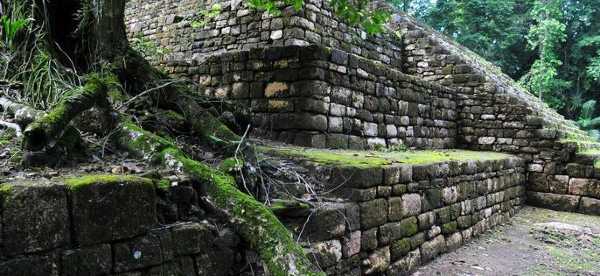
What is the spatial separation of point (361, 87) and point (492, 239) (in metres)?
2.77

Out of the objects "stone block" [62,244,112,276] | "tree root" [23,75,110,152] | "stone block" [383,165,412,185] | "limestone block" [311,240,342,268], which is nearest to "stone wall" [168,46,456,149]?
"stone block" [383,165,412,185]

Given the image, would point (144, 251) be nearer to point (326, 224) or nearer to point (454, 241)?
point (326, 224)

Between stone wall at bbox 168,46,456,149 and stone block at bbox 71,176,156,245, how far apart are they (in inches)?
113

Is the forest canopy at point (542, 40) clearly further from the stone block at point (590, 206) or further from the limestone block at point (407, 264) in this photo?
the limestone block at point (407, 264)

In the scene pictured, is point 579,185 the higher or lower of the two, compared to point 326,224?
lower

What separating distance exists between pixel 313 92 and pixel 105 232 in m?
3.25

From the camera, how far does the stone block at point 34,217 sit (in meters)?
1.88

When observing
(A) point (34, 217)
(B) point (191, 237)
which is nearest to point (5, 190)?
(A) point (34, 217)

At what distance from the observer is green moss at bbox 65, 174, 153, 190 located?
2.11 m

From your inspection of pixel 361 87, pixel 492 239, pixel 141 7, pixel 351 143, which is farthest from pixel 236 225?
pixel 141 7

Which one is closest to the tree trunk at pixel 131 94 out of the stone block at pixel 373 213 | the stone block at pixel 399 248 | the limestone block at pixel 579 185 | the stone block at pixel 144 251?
the stone block at pixel 144 251

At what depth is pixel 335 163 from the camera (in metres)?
3.83

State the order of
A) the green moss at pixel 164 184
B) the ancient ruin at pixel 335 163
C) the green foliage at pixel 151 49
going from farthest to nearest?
the green foliage at pixel 151 49 → the green moss at pixel 164 184 → the ancient ruin at pixel 335 163

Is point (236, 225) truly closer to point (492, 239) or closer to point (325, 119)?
point (325, 119)
